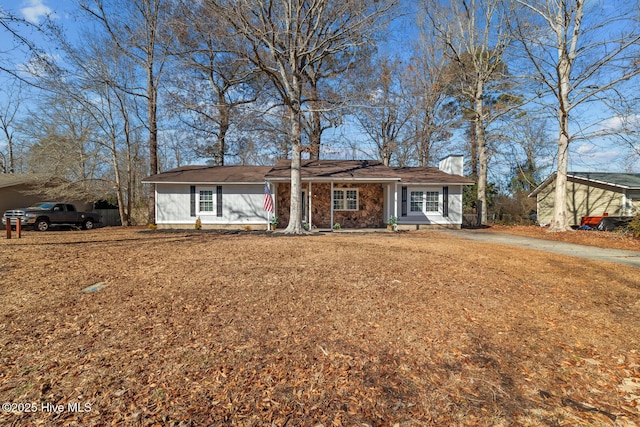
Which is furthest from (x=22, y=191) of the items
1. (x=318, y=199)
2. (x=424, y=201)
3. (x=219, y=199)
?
(x=424, y=201)

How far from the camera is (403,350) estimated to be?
→ 311cm

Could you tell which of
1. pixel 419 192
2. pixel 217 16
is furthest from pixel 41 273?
pixel 419 192

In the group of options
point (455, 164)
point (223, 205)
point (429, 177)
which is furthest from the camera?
point (455, 164)

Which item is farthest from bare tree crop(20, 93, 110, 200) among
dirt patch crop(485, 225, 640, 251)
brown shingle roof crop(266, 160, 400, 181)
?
dirt patch crop(485, 225, 640, 251)

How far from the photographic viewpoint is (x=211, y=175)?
16.7 m

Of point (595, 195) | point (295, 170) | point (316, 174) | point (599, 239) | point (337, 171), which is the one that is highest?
point (337, 171)

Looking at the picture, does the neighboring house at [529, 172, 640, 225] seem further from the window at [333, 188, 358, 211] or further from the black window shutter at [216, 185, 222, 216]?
the black window shutter at [216, 185, 222, 216]

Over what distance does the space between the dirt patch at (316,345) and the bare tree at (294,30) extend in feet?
25.9

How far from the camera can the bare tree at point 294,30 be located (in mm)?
10966

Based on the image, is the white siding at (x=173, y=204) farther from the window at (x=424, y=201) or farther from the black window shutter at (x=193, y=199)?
the window at (x=424, y=201)

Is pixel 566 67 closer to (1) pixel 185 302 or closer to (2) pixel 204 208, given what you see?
(1) pixel 185 302

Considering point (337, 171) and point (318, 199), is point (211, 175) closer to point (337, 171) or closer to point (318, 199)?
point (318, 199)

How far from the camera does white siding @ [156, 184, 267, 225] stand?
15922mm

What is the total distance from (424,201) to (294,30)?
10.6 meters
